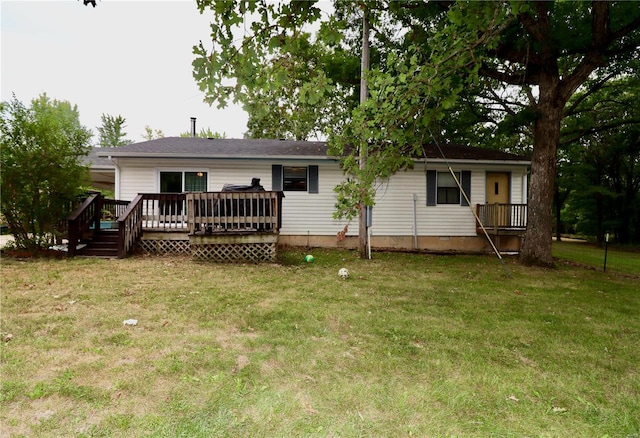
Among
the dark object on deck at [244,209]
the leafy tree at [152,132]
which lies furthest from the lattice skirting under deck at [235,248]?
the leafy tree at [152,132]

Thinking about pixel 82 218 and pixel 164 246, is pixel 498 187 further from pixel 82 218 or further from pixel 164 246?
pixel 82 218

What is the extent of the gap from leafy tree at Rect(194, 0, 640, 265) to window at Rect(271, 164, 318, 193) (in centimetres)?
411

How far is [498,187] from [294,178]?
7467mm

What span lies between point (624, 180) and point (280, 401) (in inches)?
→ 1194

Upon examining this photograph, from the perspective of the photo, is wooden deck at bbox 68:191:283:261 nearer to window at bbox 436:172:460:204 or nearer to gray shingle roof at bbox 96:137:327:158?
gray shingle roof at bbox 96:137:327:158

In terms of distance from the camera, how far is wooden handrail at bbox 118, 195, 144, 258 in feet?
25.6

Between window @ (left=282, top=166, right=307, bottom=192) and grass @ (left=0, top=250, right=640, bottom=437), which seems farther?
window @ (left=282, top=166, right=307, bottom=192)

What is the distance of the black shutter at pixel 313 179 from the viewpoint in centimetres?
1109

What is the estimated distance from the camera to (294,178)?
36.8ft

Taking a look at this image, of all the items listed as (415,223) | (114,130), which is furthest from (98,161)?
(114,130)

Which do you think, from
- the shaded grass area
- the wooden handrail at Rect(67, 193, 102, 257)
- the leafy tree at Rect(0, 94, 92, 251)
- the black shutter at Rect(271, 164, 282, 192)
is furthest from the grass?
the black shutter at Rect(271, 164, 282, 192)

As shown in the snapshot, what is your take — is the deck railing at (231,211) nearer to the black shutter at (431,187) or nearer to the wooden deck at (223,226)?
the wooden deck at (223,226)

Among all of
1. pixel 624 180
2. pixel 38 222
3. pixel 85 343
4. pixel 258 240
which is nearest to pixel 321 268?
pixel 258 240

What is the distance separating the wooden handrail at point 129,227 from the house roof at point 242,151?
2.48 meters
